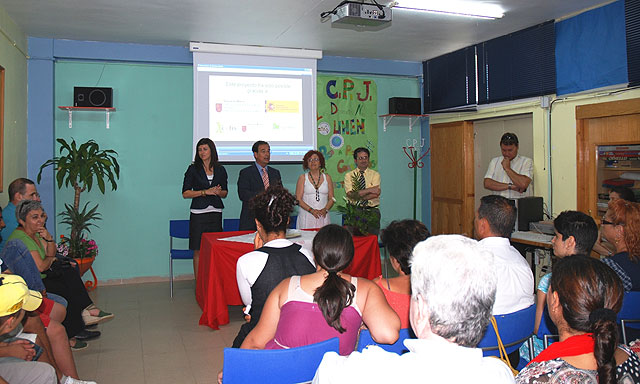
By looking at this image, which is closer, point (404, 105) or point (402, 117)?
point (404, 105)

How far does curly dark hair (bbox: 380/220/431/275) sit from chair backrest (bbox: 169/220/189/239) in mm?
4087

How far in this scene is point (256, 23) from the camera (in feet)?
18.2

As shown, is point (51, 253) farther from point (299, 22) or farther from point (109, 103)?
point (299, 22)

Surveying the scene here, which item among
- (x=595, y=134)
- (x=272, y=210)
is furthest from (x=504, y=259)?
(x=595, y=134)

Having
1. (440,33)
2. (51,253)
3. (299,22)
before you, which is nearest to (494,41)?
(440,33)

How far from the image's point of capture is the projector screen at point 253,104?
6.39 meters

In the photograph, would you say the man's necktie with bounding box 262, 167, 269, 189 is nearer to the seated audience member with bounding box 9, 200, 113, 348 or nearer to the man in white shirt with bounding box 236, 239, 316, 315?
the seated audience member with bounding box 9, 200, 113, 348

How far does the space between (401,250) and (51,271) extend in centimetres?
292

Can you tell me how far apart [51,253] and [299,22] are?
3.47 metres

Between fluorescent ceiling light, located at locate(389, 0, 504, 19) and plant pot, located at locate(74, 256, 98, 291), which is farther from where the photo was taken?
plant pot, located at locate(74, 256, 98, 291)

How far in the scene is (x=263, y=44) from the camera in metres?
6.52

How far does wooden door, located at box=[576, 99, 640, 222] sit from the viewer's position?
483cm

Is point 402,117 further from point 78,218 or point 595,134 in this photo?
point 78,218

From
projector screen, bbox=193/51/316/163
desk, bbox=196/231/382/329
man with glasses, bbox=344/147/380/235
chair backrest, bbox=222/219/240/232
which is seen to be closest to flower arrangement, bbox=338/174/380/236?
desk, bbox=196/231/382/329
